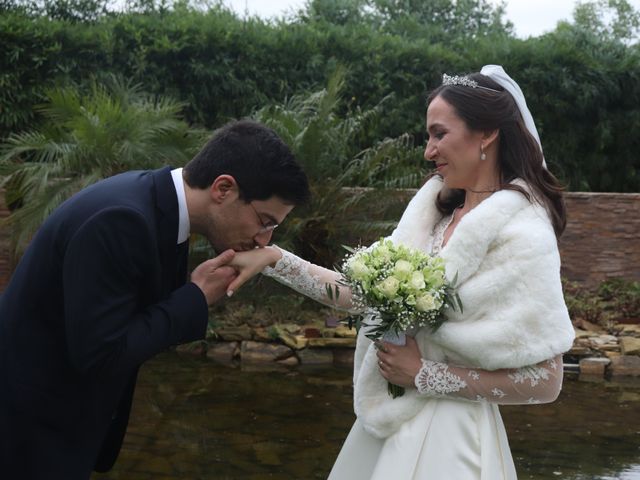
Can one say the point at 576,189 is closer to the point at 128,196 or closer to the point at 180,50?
the point at 180,50

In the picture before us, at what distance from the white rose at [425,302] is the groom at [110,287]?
492 millimetres

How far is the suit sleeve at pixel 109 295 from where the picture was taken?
2477 mm

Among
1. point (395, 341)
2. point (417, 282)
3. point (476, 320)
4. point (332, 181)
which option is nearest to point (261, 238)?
point (417, 282)

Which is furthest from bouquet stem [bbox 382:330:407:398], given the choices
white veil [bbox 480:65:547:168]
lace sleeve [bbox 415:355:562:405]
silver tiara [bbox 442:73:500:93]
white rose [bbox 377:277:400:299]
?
silver tiara [bbox 442:73:500:93]

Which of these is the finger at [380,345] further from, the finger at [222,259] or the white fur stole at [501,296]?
the finger at [222,259]

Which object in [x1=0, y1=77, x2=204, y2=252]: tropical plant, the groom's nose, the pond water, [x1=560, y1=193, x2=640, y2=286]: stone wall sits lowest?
the pond water

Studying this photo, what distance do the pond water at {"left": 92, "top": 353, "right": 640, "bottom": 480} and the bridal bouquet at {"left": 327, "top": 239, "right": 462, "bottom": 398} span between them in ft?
10.5

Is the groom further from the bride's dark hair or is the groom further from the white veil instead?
the white veil

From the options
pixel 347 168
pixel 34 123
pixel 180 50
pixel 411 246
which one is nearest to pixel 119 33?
pixel 180 50

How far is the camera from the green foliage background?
1177 centimetres

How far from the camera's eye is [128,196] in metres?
2.63

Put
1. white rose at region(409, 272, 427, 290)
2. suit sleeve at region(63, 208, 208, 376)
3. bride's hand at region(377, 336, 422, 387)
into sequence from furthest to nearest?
bride's hand at region(377, 336, 422, 387) < white rose at region(409, 272, 427, 290) < suit sleeve at region(63, 208, 208, 376)

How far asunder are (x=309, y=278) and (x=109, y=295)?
134 centimetres

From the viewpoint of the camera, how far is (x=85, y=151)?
9680mm
